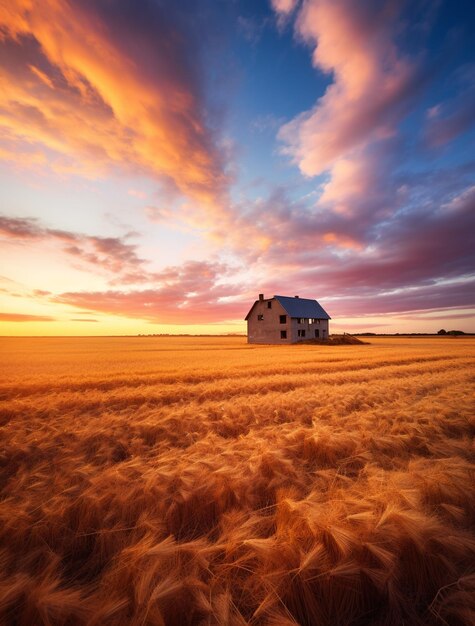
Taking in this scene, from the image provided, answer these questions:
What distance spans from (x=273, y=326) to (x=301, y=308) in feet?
22.2

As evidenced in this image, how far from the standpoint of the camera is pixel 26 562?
2.06 metres

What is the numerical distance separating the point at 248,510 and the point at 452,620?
162 cm

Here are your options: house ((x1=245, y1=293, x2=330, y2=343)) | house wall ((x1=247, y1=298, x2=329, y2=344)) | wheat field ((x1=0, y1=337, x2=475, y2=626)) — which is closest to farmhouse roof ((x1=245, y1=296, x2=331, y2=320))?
house ((x1=245, y1=293, x2=330, y2=343))

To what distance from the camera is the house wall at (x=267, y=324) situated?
150 ft

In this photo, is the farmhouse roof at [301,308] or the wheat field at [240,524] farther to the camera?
the farmhouse roof at [301,308]

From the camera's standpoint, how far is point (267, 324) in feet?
156

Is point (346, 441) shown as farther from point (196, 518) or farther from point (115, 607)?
point (115, 607)

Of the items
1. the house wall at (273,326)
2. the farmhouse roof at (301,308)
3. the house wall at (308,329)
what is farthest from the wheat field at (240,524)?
the farmhouse roof at (301,308)

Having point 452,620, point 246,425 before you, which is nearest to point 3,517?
point 452,620

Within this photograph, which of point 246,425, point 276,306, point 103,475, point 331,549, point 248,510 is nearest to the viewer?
point 331,549

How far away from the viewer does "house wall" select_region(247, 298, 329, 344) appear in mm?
45156

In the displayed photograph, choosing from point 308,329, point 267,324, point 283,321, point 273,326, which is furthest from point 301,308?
point 267,324

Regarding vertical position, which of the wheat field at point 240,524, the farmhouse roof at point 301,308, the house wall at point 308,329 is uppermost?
the farmhouse roof at point 301,308

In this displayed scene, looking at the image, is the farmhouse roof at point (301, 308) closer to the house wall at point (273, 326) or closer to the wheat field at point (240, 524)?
the house wall at point (273, 326)
